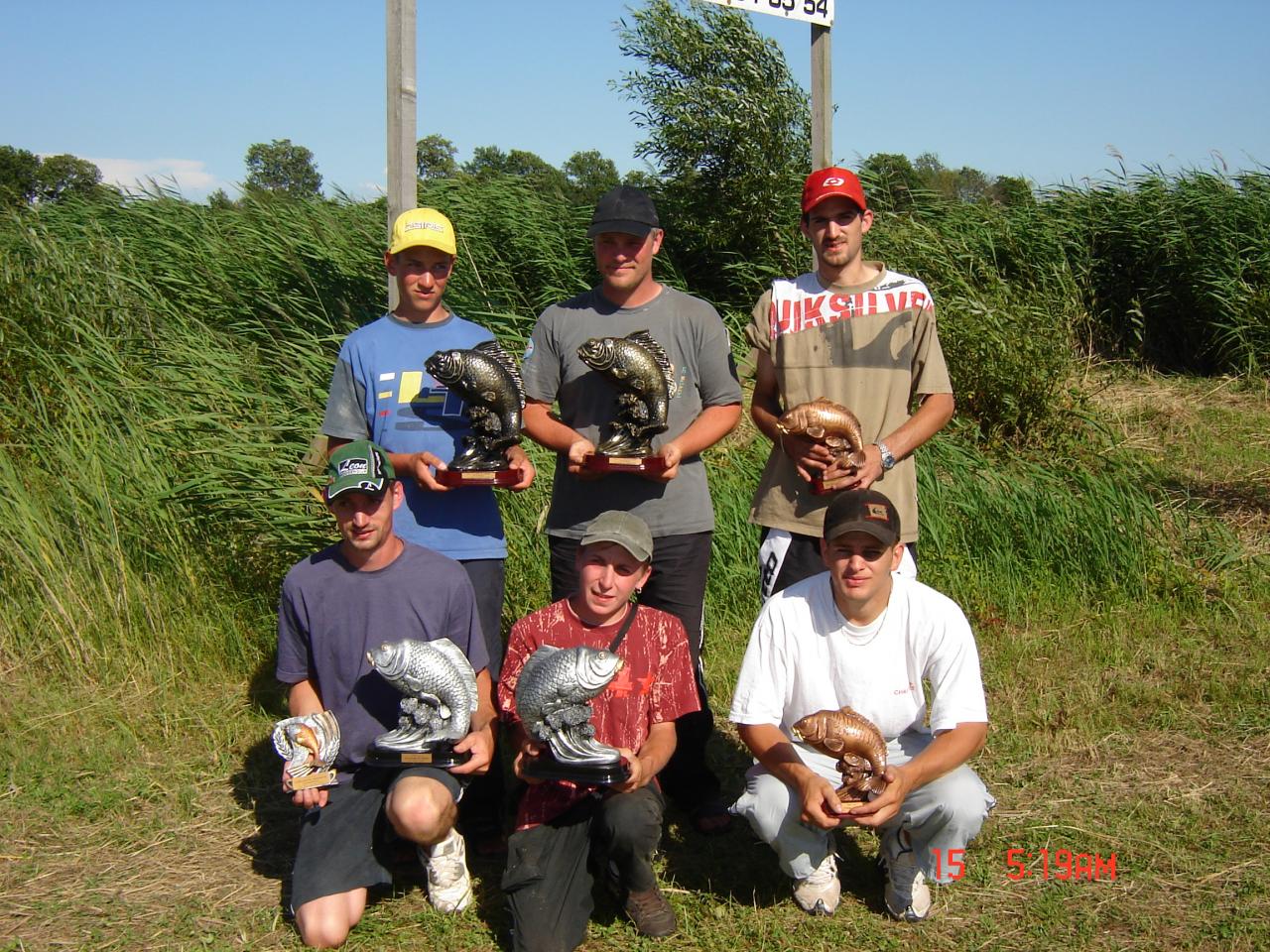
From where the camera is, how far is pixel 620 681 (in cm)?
312

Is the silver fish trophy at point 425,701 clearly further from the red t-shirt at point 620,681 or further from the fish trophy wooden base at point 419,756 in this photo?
the red t-shirt at point 620,681

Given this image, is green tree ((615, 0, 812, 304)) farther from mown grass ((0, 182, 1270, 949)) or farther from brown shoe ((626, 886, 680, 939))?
brown shoe ((626, 886, 680, 939))

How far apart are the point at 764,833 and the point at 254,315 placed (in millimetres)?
4757

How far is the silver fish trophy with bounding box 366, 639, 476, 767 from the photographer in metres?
3.00

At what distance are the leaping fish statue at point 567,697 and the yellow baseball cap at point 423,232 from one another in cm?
134

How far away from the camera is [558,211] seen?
8641mm

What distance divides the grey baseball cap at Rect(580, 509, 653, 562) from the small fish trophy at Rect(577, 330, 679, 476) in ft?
1.05

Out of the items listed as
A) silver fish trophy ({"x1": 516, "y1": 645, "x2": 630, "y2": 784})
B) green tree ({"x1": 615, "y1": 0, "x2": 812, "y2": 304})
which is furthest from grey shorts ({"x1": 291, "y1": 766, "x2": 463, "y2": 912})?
green tree ({"x1": 615, "y1": 0, "x2": 812, "y2": 304})

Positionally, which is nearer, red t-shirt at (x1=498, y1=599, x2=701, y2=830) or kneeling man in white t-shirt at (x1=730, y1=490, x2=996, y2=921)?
kneeling man in white t-shirt at (x1=730, y1=490, x2=996, y2=921)

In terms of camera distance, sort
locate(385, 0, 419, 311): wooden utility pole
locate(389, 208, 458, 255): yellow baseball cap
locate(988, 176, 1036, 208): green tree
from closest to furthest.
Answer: locate(389, 208, 458, 255): yellow baseball cap < locate(385, 0, 419, 311): wooden utility pole < locate(988, 176, 1036, 208): green tree

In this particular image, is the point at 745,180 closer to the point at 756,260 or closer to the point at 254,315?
the point at 756,260

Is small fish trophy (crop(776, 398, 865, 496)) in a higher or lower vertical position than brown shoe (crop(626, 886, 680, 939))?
higher

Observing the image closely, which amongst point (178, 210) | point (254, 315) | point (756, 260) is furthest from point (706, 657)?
point (178, 210)

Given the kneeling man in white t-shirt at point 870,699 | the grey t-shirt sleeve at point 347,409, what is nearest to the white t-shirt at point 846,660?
the kneeling man in white t-shirt at point 870,699
